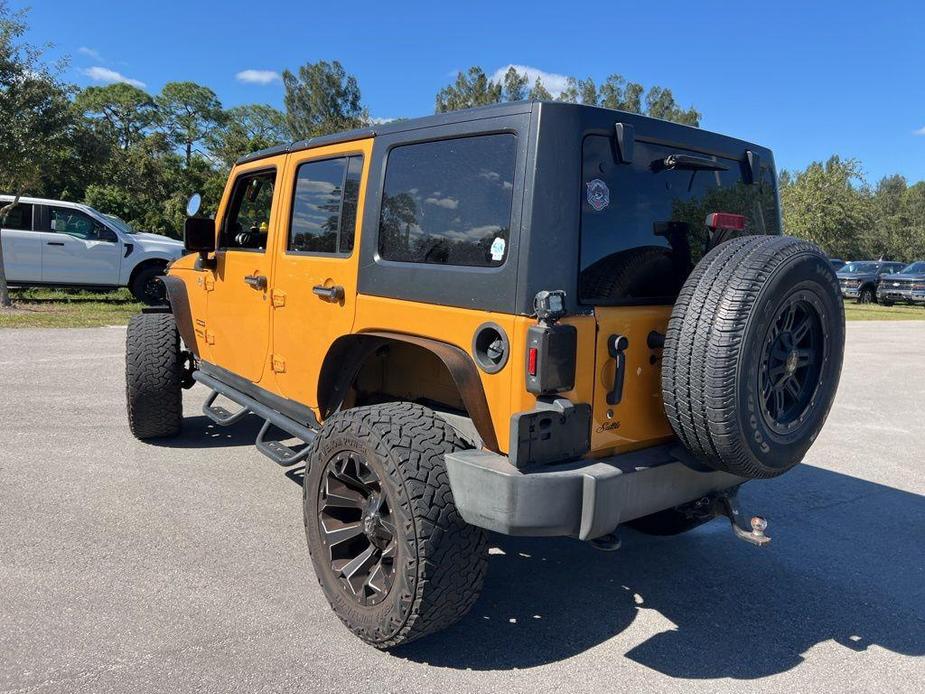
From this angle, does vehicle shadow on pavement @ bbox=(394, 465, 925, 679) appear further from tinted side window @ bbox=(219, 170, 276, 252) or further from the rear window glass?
tinted side window @ bbox=(219, 170, 276, 252)

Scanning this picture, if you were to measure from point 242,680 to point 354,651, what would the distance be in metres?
0.43

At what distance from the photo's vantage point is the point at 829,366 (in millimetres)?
2848

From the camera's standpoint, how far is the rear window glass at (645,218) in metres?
2.63

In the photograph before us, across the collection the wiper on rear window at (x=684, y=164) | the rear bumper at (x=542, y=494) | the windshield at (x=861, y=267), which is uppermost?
the windshield at (x=861, y=267)

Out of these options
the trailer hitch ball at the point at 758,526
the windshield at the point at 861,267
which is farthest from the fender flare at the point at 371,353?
the windshield at the point at 861,267

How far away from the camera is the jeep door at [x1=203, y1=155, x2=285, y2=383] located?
4.00 metres

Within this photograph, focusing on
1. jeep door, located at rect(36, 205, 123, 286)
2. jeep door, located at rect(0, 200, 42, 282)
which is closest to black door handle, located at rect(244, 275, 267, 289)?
jeep door, located at rect(36, 205, 123, 286)

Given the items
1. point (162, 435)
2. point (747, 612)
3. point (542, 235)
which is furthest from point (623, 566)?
point (162, 435)

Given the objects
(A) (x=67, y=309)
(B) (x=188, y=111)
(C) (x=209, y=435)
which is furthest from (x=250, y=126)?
(C) (x=209, y=435)

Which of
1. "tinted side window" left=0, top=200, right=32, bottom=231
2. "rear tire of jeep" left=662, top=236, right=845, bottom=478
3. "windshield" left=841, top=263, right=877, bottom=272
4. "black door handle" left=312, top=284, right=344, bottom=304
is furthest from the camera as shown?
"windshield" left=841, top=263, right=877, bottom=272

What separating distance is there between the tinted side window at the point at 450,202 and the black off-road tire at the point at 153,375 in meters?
2.66

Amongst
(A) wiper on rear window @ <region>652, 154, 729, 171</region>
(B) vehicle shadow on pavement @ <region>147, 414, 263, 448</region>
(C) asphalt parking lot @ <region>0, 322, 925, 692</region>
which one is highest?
(A) wiper on rear window @ <region>652, 154, 729, 171</region>

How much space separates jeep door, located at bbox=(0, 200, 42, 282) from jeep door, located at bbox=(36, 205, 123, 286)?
130mm

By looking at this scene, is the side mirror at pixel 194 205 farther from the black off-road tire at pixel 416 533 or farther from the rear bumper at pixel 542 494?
the rear bumper at pixel 542 494
